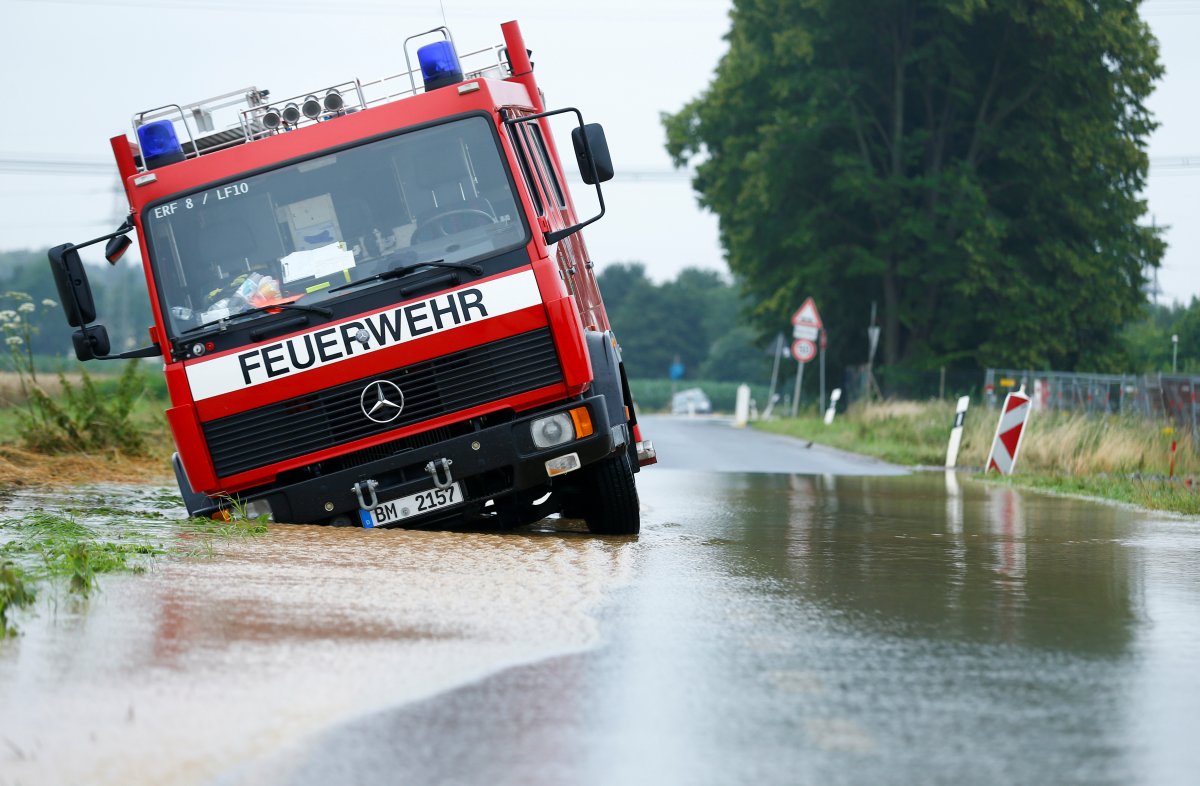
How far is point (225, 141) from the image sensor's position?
1013cm

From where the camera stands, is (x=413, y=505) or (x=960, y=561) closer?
(x=960, y=561)

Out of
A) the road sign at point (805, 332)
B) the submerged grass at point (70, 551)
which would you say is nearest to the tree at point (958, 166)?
the road sign at point (805, 332)

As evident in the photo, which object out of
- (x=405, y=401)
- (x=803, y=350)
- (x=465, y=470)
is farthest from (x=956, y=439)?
(x=803, y=350)

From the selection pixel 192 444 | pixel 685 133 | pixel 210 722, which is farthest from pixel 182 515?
pixel 685 133

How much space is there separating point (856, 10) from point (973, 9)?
304cm

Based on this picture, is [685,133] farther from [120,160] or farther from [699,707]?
[699,707]

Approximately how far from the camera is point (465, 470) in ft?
29.8

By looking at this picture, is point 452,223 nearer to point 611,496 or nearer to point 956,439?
point 611,496

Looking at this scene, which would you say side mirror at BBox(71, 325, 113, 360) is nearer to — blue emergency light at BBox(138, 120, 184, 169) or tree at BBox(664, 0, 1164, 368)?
blue emergency light at BBox(138, 120, 184, 169)

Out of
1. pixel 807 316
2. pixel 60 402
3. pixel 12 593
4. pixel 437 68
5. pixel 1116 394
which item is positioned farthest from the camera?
pixel 807 316

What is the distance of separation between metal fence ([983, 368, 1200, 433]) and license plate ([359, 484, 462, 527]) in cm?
1539

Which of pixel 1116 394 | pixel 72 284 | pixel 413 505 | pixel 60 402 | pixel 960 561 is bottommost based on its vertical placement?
pixel 1116 394

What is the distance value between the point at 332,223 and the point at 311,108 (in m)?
1.05

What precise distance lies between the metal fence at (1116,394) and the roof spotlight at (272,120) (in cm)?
1568
